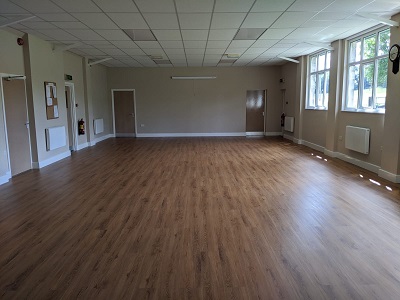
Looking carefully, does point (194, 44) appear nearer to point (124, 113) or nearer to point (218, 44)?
point (218, 44)

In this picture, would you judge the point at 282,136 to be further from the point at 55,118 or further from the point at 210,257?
the point at 210,257

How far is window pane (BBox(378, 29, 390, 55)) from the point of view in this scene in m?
5.80

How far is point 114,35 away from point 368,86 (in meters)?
5.48

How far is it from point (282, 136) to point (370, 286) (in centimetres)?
1041

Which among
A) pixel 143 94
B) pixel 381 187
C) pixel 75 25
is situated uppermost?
pixel 75 25

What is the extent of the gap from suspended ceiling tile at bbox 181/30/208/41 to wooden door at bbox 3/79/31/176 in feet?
11.5

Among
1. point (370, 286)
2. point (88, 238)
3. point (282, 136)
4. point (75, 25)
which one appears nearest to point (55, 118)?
point (75, 25)

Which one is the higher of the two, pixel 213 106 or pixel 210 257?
pixel 213 106

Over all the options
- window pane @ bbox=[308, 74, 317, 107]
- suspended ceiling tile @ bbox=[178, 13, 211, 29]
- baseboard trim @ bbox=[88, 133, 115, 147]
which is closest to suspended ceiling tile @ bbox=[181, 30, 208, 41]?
suspended ceiling tile @ bbox=[178, 13, 211, 29]

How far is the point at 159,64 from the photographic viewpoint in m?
11.4

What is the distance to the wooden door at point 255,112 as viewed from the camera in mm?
12570

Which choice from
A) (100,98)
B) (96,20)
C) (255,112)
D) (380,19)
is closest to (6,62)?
(96,20)

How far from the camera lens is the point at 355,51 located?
6.93 metres

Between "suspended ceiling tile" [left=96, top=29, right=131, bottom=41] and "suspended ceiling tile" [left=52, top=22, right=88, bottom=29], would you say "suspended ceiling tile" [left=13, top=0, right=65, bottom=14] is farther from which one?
"suspended ceiling tile" [left=96, top=29, right=131, bottom=41]
